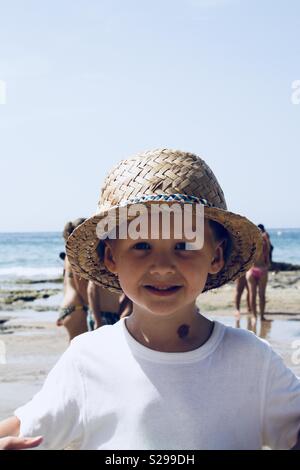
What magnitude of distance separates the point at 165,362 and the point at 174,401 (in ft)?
0.41

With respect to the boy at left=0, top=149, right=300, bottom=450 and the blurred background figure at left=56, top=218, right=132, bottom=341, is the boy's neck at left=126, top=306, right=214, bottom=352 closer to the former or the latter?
the boy at left=0, top=149, right=300, bottom=450

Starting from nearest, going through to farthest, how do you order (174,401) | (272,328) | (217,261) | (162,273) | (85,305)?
(174,401), (162,273), (217,261), (85,305), (272,328)

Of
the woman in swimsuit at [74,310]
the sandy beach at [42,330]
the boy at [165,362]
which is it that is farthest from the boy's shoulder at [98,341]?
the woman in swimsuit at [74,310]

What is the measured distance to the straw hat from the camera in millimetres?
2174

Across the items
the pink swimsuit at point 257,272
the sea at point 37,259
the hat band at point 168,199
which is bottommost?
the sea at point 37,259

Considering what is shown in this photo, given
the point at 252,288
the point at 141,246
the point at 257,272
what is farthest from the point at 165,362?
the point at 252,288

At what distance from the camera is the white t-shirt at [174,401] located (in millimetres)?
2014

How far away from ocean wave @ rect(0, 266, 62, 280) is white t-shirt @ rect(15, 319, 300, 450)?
25288 millimetres

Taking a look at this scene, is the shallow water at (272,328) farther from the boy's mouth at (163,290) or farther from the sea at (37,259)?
the sea at (37,259)

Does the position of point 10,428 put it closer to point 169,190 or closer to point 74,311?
point 169,190

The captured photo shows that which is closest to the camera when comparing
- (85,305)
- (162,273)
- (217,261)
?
(162,273)

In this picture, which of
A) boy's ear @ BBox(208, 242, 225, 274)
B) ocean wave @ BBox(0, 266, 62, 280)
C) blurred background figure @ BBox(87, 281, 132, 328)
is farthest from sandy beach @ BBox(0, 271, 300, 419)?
ocean wave @ BBox(0, 266, 62, 280)

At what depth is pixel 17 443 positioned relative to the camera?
1.89m
